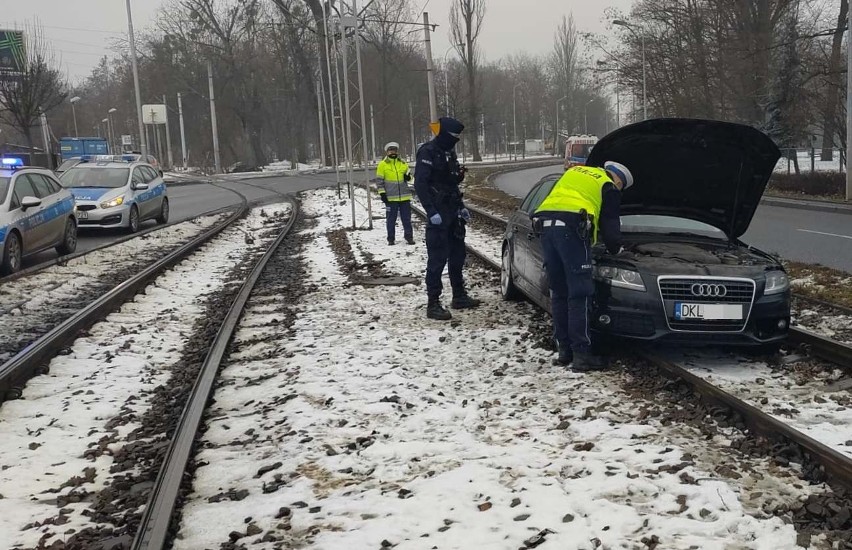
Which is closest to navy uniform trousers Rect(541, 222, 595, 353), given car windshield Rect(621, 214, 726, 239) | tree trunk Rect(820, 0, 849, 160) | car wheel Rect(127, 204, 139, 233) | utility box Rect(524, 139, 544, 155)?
car windshield Rect(621, 214, 726, 239)

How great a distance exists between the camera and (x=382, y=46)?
64812mm

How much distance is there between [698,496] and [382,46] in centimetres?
6440

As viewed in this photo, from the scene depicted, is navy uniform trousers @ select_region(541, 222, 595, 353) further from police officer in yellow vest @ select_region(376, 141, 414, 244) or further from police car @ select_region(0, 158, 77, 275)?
police car @ select_region(0, 158, 77, 275)

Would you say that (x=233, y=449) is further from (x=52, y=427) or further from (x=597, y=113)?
(x=597, y=113)

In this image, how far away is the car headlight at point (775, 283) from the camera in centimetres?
606

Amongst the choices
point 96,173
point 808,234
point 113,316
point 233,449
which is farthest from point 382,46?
point 233,449

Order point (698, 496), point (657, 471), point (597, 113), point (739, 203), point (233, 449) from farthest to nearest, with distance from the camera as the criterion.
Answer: point (597, 113) → point (739, 203) → point (233, 449) → point (657, 471) → point (698, 496)

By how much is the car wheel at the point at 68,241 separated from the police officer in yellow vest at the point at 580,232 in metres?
11.0

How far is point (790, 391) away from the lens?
5523mm

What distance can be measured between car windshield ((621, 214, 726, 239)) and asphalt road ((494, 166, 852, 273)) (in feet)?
16.5

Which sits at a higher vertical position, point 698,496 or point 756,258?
point 756,258

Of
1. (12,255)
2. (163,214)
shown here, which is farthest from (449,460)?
(163,214)

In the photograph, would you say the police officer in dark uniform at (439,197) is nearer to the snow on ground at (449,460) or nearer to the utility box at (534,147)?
the snow on ground at (449,460)

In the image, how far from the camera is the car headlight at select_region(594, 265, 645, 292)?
6.10 m
